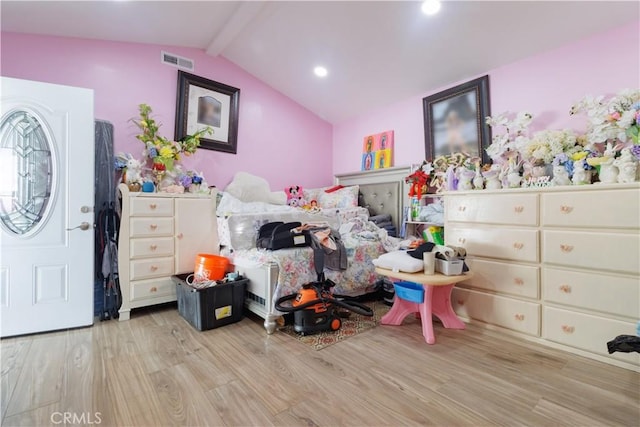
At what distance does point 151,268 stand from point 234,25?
2397mm

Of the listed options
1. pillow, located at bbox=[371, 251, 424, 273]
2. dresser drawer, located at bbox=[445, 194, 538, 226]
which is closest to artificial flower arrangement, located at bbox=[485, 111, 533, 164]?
dresser drawer, located at bbox=[445, 194, 538, 226]

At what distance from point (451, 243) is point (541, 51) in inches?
70.0

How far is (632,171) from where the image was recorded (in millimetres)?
1740

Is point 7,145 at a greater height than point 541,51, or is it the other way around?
point 541,51

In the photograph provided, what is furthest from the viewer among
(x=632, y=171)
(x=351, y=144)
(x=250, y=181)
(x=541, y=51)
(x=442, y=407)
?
(x=351, y=144)

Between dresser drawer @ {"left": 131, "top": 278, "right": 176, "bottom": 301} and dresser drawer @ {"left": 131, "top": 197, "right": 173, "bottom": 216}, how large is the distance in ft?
1.94

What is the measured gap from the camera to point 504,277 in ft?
7.27

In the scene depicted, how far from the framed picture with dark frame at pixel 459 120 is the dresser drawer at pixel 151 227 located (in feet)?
9.00

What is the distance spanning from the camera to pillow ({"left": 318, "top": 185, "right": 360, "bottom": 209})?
375 centimetres

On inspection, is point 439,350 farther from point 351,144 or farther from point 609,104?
point 351,144

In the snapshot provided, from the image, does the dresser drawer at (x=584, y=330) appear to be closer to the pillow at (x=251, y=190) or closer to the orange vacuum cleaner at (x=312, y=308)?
the orange vacuum cleaner at (x=312, y=308)

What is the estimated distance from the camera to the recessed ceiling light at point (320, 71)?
3.40 meters

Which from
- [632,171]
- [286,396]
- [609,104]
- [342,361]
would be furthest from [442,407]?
[609,104]

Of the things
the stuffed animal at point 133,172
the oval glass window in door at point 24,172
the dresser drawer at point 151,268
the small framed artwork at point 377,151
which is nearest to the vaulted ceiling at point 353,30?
the small framed artwork at point 377,151
